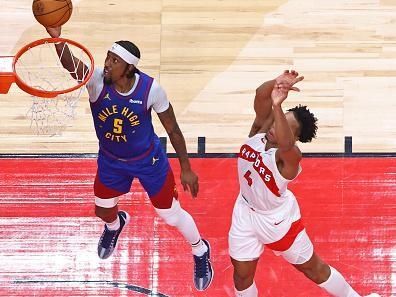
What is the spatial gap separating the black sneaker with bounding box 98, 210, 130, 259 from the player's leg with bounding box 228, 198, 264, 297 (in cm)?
95

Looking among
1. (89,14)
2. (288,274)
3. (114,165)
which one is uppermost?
(89,14)

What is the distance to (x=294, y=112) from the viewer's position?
16.4 feet

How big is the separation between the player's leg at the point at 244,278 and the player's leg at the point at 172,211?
412 millimetres

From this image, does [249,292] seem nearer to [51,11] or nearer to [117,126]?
[117,126]

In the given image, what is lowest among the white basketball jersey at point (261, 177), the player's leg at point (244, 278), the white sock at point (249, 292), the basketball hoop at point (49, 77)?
the white sock at point (249, 292)

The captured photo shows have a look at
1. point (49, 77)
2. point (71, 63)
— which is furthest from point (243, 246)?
point (49, 77)

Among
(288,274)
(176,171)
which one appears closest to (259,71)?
(176,171)

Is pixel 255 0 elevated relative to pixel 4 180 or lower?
elevated

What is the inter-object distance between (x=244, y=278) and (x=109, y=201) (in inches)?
38.7

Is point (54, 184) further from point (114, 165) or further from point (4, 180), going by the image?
point (114, 165)

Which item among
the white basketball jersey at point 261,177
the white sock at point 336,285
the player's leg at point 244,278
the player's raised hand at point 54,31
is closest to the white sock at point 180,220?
the player's leg at point 244,278

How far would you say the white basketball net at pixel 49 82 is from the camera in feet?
18.2

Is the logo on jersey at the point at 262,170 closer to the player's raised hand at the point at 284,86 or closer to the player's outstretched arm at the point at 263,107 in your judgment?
the player's outstretched arm at the point at 263,107

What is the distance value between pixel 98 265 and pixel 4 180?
3.24 ft
